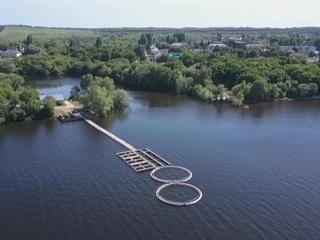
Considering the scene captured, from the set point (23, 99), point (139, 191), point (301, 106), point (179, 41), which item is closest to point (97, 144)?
point (139, 191)

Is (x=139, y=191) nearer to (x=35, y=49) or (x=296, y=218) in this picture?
(x=296, y=218)

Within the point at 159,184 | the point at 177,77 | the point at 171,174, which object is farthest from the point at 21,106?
the point at 177,77

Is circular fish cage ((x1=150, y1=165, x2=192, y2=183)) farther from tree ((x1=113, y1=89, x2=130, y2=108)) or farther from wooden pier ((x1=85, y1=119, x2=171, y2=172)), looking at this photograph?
tree ((x1=113, y1=89, x2=130, y2=108))

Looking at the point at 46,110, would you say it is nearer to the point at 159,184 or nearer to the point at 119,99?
the point at 119,99

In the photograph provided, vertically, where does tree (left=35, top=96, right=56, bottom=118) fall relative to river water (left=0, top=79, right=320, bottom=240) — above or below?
above

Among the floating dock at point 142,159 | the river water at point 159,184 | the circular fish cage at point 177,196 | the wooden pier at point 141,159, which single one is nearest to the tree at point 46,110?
the river water at point 159,184

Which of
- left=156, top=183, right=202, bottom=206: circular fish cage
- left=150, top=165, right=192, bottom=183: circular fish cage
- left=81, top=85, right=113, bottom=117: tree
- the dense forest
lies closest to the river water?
left=156, top=183, right=202, bottom=206: circular fish cage
